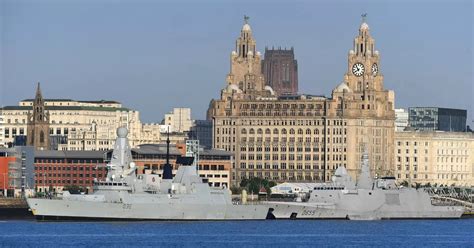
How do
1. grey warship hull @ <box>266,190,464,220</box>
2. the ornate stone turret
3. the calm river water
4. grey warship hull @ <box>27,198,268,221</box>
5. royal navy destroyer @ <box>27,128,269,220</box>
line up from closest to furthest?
the calm river water < grey warship hull @ <box>27,198,268,221</box> < royal navy destroyer @ <box>27,128,269,220</box> < the ornate stone turret < grey warship hull @ <box>266,190,464,220</box>

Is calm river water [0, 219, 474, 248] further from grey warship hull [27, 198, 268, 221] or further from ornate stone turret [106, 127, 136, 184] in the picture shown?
ornate stone turret [106, 127, 136, 184]

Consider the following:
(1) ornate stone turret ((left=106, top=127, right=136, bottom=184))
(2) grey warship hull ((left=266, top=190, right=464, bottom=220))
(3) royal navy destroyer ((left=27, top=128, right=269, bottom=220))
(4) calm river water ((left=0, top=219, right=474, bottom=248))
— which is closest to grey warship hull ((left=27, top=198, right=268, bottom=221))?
(3) royal navy destroyer ((left=27, top=128, right=269, bottom=220))

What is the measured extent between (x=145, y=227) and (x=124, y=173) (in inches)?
362

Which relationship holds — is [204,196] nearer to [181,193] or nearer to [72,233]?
[181,193]

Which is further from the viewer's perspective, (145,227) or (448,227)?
(448,227)

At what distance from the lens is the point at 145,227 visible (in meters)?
170

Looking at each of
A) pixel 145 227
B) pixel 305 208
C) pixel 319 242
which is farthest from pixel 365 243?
pixel 305 208

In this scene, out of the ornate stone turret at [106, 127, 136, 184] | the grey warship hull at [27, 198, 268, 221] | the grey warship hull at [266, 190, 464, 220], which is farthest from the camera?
the grey warship hull at [266, 190, 464, 220]

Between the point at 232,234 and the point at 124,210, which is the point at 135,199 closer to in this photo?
the point at 124,210

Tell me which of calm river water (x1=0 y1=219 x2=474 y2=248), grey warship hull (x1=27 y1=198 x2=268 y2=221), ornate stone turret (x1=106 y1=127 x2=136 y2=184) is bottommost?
calm river water (x1=0 y1=219 x2=474 y2=248)

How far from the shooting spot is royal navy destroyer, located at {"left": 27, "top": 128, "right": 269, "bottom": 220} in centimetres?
17612

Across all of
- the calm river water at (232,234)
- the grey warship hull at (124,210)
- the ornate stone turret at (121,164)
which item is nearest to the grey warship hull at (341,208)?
the calm river water at (232,234)

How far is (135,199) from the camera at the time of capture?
6993 inches

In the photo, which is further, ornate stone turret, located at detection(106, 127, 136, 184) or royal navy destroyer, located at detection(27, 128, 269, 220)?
ornate stone turret, located at detection(106, 127, 136, 184)
